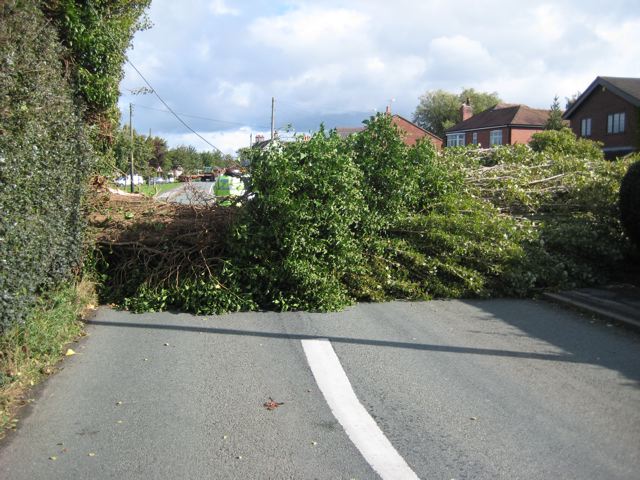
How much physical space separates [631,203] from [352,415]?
6.96 m

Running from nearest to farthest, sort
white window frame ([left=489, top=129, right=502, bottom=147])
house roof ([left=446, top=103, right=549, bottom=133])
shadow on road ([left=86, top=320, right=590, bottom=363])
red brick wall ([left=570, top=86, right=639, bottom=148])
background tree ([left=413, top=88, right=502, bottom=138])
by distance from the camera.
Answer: shadow on road ([left=86, top=320, right=590, bottom=363])
red brick wall ([left=570, top=86, right=639, bottom=148])
house roof ([left=446, top=103, right=549, bottom=133])
white window frame ([left=489, top=129, right=502, bottom=147])
background tree ([left=413, top=88, right=502, bottom=138])

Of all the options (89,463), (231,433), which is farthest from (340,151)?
(89,463)

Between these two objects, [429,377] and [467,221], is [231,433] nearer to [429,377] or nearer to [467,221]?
[429,377]

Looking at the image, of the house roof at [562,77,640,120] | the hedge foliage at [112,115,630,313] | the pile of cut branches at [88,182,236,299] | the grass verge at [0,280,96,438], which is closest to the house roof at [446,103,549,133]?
the house roof at [562,77,640,120]

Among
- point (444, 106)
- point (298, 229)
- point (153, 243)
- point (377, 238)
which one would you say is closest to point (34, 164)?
point (153, 243)

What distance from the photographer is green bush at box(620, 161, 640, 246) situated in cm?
934

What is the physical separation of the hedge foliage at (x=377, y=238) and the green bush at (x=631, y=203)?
0.49 meters

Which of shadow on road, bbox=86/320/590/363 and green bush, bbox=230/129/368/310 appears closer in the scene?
shadow on road, bbox=86/320/590/363

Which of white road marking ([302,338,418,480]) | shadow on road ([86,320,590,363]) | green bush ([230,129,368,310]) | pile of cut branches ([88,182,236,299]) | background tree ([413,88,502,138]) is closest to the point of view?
white road marking ([302,338,418,480])

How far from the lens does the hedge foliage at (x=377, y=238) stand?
8.56 m

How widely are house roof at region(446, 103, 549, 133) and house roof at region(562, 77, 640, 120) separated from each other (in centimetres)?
1089

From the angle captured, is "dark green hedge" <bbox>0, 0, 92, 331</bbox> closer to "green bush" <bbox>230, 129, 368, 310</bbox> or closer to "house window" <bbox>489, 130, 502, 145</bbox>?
"green bush" <bbox>230, 129, 368, 310</bbox>

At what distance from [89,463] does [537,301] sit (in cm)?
708

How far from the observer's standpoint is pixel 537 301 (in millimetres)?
8992
